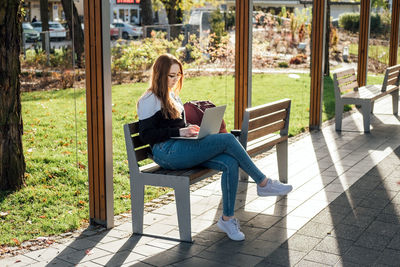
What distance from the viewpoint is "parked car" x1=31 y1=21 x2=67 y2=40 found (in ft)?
40.5

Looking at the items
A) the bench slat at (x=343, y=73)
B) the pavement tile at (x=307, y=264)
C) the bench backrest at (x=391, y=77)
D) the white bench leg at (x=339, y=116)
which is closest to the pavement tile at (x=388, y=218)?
the pavement tile at (x=307, y=264)

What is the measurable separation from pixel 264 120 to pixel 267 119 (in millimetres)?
80

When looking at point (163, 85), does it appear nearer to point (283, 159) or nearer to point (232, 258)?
point (232, 258)

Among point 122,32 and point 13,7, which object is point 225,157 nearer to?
point 13,7

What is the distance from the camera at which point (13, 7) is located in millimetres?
5949

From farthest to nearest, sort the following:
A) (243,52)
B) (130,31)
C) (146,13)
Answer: (146,13), (130,31), (243,52)

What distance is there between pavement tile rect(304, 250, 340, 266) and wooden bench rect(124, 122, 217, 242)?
93 centimetres

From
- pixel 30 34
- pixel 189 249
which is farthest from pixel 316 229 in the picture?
pixel 30 34

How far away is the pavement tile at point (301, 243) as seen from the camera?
4.57 metres

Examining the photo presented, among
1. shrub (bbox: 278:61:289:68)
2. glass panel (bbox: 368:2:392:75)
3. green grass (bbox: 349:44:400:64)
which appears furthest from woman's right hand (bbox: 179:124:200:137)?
green grass (bbox: 349:44:400:64)

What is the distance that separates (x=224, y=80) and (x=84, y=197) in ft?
12.4

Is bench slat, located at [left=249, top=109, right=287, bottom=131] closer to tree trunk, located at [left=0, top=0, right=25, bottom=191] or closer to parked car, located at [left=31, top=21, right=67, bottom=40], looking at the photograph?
tree trunk, located at [left=0, top=0, right=25, bottom=191]

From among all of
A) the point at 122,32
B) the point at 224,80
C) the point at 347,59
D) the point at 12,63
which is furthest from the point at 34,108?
the point at 347,59

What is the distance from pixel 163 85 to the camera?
16.3 ft
